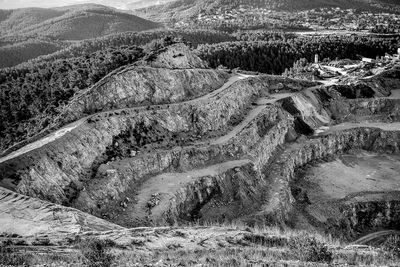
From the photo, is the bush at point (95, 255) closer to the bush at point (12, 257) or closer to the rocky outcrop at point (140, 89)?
the bush at point (12, 257)

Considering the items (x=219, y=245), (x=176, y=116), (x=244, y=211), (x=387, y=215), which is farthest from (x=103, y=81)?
(x=387, y=215)

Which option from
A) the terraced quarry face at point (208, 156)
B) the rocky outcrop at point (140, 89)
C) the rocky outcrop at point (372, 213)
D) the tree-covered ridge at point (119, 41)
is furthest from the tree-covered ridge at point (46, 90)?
the tree-covered ridge at point (119, 41)

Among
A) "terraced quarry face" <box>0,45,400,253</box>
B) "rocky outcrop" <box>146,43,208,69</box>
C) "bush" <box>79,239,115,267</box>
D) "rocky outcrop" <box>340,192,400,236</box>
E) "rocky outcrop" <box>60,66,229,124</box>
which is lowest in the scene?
"rocky outcrop" <box>340,192,400,236</box>

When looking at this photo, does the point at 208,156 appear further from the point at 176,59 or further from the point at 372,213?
the point at 372,213

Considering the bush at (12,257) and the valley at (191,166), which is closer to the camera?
the bush at (12,257)

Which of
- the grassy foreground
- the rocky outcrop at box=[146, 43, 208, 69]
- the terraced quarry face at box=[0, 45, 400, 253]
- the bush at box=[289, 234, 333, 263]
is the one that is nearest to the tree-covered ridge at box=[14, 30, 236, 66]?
the rocky outcrop at box=[146, 43, 208, 69]

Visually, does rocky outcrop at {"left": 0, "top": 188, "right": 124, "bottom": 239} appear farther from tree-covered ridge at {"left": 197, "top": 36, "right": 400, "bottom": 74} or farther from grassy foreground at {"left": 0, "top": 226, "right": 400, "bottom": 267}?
tree-covered ridge at {"left": 197, "top": 36, "right": 400, "bottom": 74}
